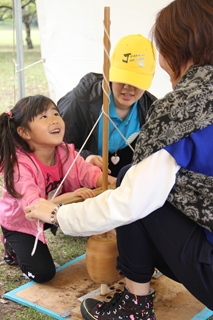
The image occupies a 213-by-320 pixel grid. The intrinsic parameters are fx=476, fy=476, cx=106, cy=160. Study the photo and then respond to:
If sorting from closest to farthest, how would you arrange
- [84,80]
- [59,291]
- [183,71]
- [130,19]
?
[183,71]
[59,291]
[84,80]
[130,19]

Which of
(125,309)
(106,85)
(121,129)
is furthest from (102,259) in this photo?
(121,129)

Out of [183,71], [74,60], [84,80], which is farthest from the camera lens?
[74,60]

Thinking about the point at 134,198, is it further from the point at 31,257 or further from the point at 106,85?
the point at 31,257

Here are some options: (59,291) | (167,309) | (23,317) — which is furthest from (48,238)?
(167,309)

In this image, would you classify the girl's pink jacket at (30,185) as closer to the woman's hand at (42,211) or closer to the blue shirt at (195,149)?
the woman's hand at (42,211)

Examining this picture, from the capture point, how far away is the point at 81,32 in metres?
3.05

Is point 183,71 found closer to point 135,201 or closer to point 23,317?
point 135,201

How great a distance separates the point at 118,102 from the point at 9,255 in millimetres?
894

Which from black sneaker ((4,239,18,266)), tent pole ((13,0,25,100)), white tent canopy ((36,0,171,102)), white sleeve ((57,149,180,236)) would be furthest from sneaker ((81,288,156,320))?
tent pole ((13,0,25,100))

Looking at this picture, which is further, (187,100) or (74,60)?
Answer: (74,60)

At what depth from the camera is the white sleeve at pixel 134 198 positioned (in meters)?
1.25

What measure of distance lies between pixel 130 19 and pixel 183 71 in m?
1.65

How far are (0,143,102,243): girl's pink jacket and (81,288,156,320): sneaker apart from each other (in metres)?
0.41

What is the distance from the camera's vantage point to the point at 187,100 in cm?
124
